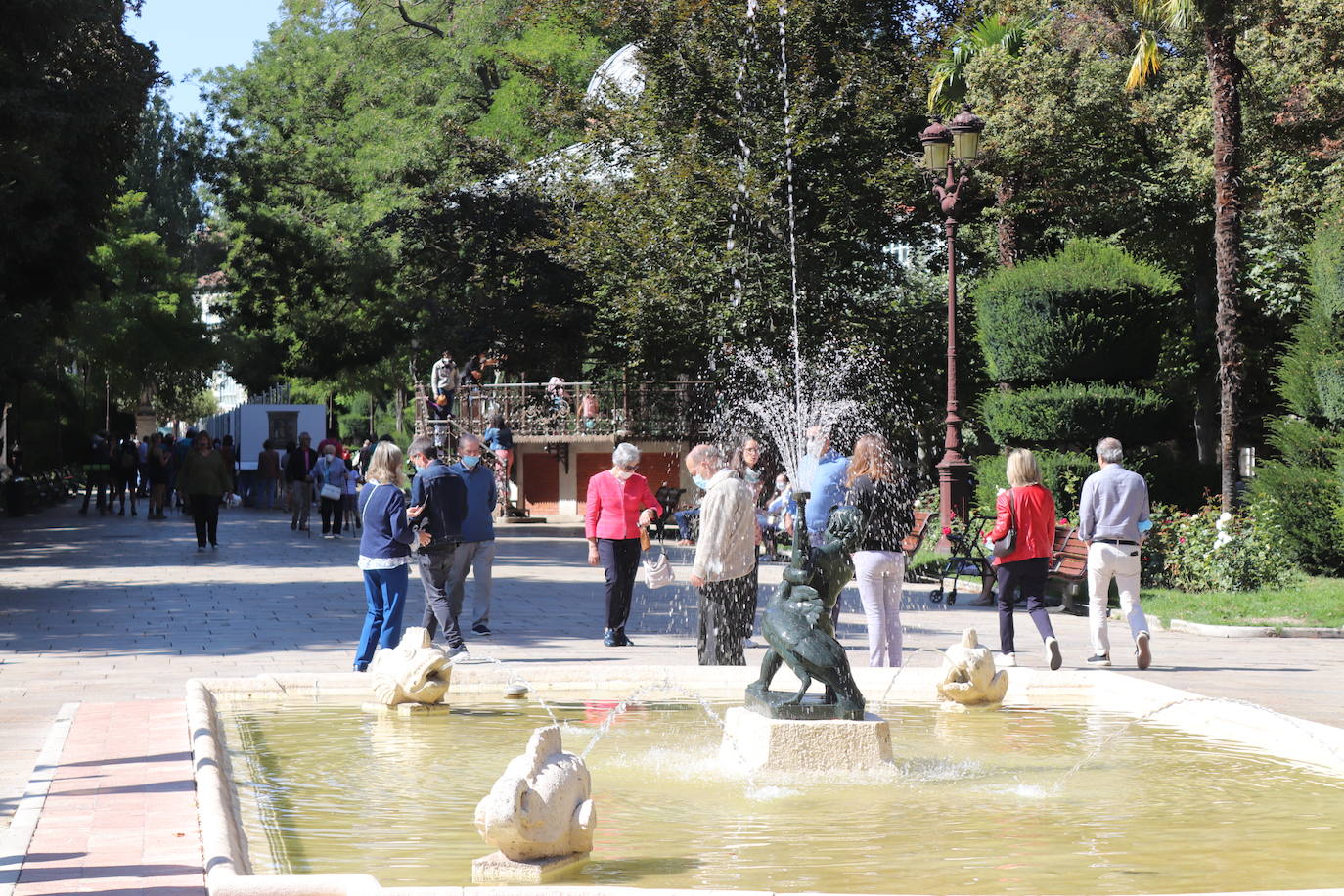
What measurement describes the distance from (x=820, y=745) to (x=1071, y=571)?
29.0ft

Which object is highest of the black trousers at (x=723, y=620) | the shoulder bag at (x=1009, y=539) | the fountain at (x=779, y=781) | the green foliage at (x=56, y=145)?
the green foliage at (x=56, y=145)

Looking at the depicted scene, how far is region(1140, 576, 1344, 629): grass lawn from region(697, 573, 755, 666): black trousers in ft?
20.9

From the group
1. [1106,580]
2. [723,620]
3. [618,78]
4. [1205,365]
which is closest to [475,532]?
[723,620]

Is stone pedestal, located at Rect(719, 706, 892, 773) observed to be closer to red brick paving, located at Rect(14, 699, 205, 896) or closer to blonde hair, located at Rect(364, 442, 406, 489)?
red brick paving, located at Rect(14, 699, 205, 896)

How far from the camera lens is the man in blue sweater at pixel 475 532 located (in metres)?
12.8

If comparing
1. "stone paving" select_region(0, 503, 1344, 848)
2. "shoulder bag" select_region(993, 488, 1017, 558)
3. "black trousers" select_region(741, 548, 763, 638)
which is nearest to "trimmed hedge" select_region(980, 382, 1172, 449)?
"stone paving" select_region(0, 503, 1344, 848)

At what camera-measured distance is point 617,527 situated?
13.2 metres

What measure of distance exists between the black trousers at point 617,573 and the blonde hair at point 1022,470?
3290 mm

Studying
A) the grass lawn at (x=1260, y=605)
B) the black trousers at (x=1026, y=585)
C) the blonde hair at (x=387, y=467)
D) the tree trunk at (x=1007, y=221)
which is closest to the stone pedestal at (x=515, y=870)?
the blonde hair at (x=387, y=467)

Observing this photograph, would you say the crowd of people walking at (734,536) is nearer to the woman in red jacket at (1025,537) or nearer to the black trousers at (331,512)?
the woman in red jacket at (1025,537)

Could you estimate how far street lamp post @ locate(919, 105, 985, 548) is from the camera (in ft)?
71.7

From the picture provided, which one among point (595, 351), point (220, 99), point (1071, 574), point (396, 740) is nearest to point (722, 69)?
point (595, 351)

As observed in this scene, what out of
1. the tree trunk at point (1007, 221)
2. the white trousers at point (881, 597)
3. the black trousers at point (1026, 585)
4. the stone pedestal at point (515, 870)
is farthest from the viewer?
the tree trunk at point (1007, 221)

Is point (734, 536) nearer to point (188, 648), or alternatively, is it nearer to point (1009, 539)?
point (1009, 539)
